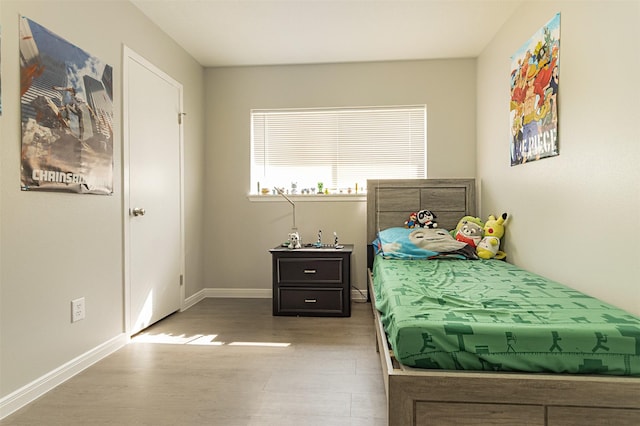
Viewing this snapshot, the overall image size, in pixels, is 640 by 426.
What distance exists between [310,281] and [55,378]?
1935 mm

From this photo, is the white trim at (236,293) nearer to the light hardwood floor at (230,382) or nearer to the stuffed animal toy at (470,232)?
the light hardwood floor at (230,382)

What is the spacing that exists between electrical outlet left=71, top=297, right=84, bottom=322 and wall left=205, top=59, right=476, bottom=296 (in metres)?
1.92

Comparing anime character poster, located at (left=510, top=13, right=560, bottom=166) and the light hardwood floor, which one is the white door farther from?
anime character poster, located at (left=510, top=13, right=560, bottom=166)

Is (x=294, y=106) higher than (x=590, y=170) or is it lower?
higher

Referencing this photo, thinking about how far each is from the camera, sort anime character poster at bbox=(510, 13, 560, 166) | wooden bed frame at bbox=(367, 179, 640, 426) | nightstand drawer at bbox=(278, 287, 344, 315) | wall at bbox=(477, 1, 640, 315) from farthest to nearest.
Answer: nightstand drawer at bbox=(278, 287, 344, 315) < anime character poster at bbox=(510, 13, 560, 166) < wall at bbox=(477, 1, 640, 315) < wooden bed frame at bbox=(367, 179, 640, 426)

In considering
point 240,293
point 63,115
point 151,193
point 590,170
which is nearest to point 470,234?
point 590,170

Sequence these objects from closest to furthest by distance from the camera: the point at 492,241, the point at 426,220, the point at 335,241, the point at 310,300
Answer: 1. the point at 492,241
2. the point at 310,300
3. the point at 426,220
4. the point at 335,241

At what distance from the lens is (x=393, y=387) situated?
1.31 m

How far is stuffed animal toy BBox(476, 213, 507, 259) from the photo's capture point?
307cm

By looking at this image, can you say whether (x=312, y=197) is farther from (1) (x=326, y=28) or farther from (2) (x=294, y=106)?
(1) (x=326, y=28)

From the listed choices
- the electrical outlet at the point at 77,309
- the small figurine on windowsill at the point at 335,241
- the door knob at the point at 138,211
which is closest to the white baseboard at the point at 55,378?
the electrical outlet at the point at 77,309

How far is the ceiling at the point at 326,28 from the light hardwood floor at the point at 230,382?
2454mm

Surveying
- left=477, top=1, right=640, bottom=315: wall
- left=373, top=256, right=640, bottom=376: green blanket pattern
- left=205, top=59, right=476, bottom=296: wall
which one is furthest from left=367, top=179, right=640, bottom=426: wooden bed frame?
left=205, top=59, right=476, bottom=296: wall

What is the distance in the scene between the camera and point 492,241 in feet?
10.1
